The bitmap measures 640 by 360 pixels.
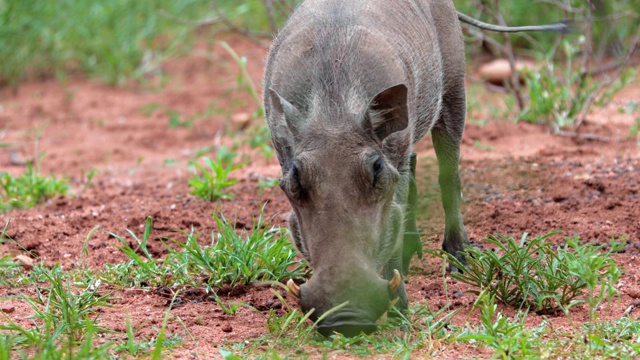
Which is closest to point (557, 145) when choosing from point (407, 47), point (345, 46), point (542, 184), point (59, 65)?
point (542, 184)

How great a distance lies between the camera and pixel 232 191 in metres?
5.42

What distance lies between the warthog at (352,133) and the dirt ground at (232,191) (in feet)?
1.45

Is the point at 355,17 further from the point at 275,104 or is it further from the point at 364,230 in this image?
the point at 364,230

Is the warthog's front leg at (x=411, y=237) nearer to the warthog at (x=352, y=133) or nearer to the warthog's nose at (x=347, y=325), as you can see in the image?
the warthog at (x=352, y=133)

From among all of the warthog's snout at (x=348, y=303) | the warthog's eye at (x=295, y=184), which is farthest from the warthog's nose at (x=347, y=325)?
the warthog's eye at (x=295, y=184)

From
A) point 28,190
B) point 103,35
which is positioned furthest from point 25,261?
point 103,35

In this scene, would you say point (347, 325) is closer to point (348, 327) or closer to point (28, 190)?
point (348, 327)

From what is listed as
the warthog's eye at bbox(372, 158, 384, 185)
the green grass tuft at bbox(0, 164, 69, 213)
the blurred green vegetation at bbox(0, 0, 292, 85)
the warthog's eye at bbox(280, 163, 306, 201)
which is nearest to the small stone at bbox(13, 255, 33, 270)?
the green grass tuft at bbox(0, 164, 69, 213)

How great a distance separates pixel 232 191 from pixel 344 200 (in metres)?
2.42

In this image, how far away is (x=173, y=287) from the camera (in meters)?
3.89

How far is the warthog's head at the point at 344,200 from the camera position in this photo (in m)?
2.93

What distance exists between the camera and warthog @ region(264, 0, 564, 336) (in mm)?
2975

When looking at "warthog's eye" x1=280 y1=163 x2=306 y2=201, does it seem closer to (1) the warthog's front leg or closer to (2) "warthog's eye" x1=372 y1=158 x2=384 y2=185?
(2) "warthog's eye" x1=372 y1=158 x2=384 y2=185

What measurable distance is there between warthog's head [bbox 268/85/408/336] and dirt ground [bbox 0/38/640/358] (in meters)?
0.43
